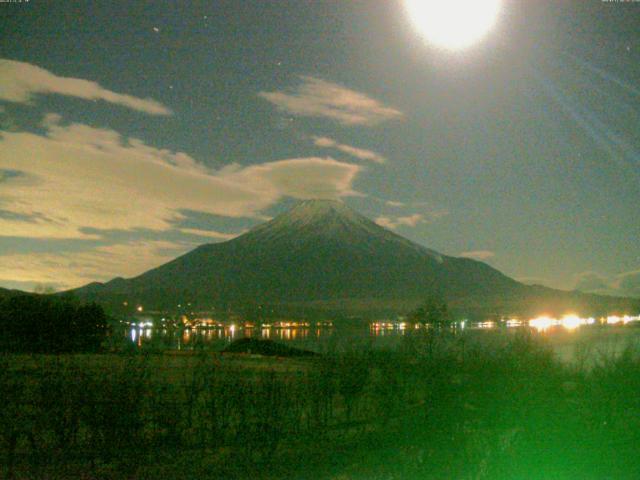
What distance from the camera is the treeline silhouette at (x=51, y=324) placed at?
31.4 meters

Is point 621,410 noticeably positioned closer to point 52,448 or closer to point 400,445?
point 400,445

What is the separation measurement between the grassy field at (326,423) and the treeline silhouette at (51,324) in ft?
60.3

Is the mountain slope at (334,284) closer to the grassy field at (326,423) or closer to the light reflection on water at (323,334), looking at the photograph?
the light reflection on water at (323,334)

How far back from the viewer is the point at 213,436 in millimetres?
11805

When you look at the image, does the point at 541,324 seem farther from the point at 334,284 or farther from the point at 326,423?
the point at 334,284

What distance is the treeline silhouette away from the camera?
31.4 m

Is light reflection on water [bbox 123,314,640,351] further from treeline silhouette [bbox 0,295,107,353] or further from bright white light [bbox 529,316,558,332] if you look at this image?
treeline silhouette [bbox 0,295,107,353]

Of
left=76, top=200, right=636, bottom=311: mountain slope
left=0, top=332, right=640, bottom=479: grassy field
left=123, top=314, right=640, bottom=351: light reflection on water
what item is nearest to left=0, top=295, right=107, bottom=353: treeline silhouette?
left=123, top=314, right=640, bottom=351: light reflection on water

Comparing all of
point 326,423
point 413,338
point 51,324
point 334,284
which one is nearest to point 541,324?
point 51,324

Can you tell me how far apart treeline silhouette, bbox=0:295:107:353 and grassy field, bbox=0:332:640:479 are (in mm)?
18388

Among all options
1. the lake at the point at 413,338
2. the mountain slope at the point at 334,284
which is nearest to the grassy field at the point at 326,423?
the lake at the point at 413,338

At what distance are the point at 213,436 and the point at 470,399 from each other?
210 inches

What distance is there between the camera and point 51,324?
109 feet

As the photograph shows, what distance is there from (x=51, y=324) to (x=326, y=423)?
2264cm
